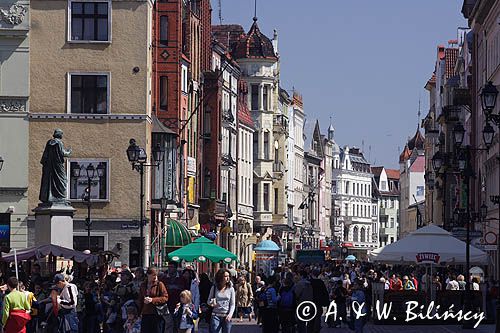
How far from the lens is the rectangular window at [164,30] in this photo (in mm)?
67062

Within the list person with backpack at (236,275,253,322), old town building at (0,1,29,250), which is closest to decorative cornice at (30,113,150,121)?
old town building at (0,1,29,250)

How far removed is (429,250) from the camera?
46.8 metres

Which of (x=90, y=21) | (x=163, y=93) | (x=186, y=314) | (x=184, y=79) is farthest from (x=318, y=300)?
(x=184, y=79)

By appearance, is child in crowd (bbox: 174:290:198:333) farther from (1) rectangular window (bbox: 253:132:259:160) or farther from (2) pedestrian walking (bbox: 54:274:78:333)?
(1) rectangular window (bbox: 253:132:259:160)

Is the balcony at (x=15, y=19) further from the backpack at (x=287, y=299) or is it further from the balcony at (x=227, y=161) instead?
the balcony at (x=227, y=161)

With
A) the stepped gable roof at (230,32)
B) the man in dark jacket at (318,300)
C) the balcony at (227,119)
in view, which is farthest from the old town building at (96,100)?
the stepped gable roof at (230,32)

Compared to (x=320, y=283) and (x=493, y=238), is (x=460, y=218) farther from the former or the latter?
(x=320, y=283)

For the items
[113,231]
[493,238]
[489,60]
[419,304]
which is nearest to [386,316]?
[419,304]

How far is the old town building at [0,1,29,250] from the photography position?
58406mm

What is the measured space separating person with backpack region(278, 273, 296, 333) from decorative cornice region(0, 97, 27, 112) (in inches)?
1037

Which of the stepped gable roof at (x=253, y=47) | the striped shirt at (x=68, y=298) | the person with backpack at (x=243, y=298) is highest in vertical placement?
the stepped gable roof at (x=253, y=47)

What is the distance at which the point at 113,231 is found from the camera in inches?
2330

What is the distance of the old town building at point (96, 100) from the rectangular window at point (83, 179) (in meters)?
0.04

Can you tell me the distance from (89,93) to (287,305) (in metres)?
26.8
